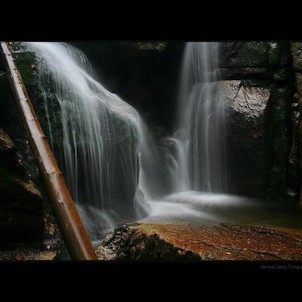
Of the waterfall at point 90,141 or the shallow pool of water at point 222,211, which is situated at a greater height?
the waterfall at point 90,141

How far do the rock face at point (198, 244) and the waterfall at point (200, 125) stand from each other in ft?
17.0

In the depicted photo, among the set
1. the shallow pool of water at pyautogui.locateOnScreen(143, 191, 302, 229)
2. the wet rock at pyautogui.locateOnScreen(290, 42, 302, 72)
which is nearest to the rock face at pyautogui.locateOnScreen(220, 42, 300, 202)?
the wet rock at pyautogui.locateOnScreen(290, 42, 302, 72)

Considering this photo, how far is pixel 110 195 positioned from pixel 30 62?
2989mm

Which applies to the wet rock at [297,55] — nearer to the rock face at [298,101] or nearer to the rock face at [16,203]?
the rock face at [298,101]

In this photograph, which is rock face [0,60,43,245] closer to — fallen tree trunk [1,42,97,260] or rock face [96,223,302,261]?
fallen tree trunk [1,42,97,260]

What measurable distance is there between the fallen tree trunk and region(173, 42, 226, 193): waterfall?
6618 millimetres

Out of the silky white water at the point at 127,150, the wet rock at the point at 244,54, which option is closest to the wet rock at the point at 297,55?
the wet rock at the point at 244,54

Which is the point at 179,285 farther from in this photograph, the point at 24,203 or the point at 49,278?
the point at 24,203

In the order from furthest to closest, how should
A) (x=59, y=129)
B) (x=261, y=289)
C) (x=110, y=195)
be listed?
(x=110, y=195) → (x=59, y=129) → (x=261, y=289)

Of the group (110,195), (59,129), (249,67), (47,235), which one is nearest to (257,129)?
(249,67)

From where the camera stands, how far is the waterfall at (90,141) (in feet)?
18.1

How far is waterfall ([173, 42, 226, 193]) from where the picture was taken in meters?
9.70
